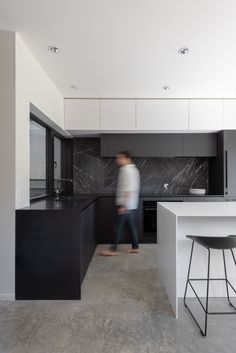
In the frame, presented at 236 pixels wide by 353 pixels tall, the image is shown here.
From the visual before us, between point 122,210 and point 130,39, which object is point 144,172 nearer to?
point 122,210

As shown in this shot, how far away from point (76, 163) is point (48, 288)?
2.85 metres

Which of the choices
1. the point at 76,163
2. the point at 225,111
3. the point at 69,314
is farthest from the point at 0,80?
the point at 225,111

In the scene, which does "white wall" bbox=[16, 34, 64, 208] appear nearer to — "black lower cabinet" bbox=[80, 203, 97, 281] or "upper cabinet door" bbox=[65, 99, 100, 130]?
"black lower cabinet" bbox=[80, 203, 97, 281]

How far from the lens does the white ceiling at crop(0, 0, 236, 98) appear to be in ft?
6.33

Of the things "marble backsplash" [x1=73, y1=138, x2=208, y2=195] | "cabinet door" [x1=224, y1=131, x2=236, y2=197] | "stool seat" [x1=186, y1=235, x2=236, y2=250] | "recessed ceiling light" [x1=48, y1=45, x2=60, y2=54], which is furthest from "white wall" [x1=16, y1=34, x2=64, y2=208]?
"cabinet door" [x1=224, y1=131, x2=236, y2=197]

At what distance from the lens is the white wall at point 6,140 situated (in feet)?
7.55

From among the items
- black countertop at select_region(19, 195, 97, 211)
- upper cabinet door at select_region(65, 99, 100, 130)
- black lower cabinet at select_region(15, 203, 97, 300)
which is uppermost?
upper cabinet door at select_region(65, 99, 100, 130)

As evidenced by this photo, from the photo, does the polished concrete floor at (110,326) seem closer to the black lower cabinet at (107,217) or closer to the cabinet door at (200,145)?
the black lower cabinet at (107,217)

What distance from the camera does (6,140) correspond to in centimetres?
231

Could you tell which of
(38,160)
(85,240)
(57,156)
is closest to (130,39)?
(38,160)

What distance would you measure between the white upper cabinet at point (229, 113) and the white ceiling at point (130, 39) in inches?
26.0

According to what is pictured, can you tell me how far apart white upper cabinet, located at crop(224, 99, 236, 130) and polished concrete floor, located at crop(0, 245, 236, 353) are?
2.95 m

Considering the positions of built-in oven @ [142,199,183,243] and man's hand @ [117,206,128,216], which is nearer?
man's hand @ [117,206,128,216]

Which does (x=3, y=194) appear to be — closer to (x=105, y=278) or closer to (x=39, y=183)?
(x=39, y=183)
